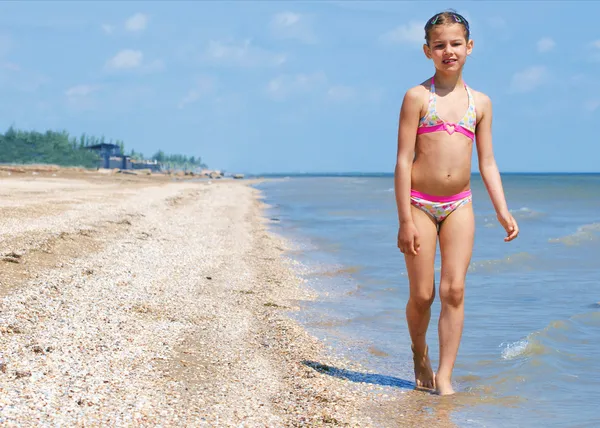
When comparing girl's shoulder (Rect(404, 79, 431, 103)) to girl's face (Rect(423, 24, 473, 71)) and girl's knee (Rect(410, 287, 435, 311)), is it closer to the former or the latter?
girl's face (Rect(423, 24, 473, 71))

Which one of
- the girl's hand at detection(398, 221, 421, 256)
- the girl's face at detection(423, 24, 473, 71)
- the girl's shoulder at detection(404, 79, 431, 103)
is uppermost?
the girl's face at detection(423, 24, 473, 71)

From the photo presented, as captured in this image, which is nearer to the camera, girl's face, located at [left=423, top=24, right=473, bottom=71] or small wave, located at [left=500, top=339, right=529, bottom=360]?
girl's face, located at [left=423, top=24, right=473, bottom=71]

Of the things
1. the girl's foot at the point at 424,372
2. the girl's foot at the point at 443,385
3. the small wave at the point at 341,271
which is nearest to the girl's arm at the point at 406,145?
the girl's foot at the point at 424,372

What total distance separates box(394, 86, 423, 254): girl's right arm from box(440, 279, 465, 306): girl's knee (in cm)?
33

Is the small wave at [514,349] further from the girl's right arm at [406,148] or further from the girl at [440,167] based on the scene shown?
the girl's right arm at [406,148]

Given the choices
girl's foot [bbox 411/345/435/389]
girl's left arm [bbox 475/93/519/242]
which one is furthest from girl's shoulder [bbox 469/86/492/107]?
girl's foot [bbox 411/345/435/389]

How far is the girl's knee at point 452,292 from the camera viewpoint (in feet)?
16.1

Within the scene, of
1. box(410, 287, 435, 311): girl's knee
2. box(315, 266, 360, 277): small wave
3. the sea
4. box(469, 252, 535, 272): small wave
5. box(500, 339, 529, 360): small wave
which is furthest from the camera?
box(469, 252, 535, 272): small wave

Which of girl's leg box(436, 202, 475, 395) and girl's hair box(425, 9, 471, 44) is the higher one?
girl's hair box(425, 9, 471, 44)

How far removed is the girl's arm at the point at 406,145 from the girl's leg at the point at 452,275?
0.32m

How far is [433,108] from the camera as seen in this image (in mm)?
4871

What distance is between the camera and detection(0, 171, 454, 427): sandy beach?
4137 millimetres

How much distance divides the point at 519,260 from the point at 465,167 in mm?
9074

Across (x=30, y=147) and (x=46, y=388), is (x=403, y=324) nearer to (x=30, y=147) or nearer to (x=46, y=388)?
(x=46, y=388)
